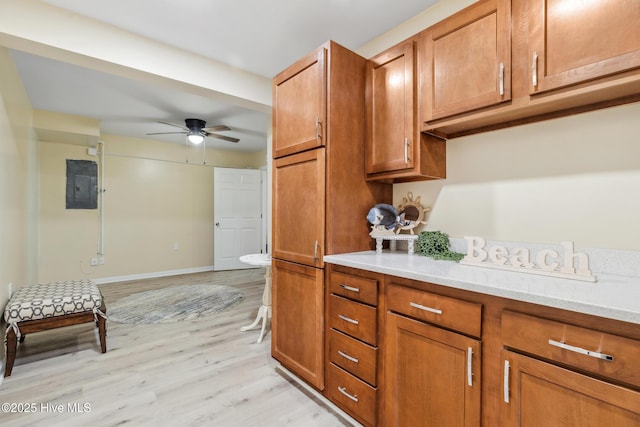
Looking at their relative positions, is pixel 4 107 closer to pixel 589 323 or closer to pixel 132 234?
pixel 132 234

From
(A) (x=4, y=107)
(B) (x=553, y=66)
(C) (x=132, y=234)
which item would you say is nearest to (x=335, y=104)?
(B) (x=553, y=66)

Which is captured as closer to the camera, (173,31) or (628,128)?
(628,128)

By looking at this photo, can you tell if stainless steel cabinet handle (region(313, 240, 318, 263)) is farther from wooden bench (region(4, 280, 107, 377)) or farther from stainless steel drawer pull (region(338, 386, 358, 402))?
wooden bench (region(4, 280, 107, 377))

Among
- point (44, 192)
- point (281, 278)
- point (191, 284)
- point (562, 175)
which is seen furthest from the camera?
point (191, 284)

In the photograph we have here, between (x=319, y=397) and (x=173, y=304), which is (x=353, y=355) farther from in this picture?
(x=173, y=304)

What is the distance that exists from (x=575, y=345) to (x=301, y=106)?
181 cm

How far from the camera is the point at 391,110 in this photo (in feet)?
6.03

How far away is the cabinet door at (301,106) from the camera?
5.88 ft

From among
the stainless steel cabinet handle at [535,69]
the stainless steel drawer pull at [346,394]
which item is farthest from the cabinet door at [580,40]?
the stainless steel drawer pull at [346,394]

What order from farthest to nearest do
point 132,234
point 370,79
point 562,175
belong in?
point 132,234 < point 370,79 < point 562,175

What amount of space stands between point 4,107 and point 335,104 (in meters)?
2.63

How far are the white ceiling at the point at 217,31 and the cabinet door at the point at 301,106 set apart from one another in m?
0.41

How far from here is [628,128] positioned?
1.26m

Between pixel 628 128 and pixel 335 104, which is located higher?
pixel 335 104
